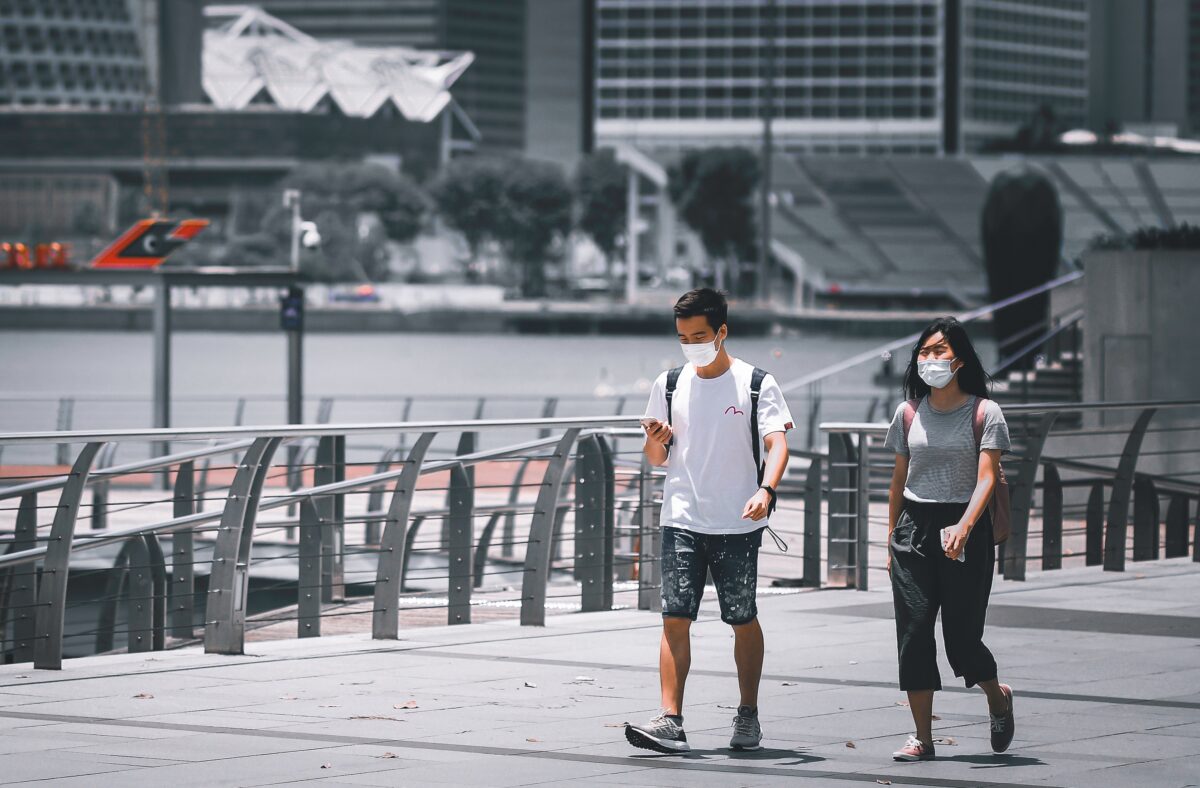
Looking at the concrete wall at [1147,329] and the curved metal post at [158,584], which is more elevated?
the concrete wall at [1147,329]

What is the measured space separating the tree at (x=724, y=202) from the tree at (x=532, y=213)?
1945 cm

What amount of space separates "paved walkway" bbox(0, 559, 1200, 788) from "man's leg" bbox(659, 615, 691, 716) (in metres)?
0.22

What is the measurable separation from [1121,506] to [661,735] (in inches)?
344

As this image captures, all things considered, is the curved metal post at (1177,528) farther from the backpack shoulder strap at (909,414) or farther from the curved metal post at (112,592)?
the backpack shoulder strap at (909,414)

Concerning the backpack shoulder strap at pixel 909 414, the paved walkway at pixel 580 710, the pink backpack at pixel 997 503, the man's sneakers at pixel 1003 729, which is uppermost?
the backpack shoulder strap at pixel 909 414

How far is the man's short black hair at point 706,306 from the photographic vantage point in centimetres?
749

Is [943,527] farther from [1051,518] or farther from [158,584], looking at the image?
[1051,518]

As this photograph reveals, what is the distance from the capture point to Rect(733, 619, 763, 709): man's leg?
7.58 metres

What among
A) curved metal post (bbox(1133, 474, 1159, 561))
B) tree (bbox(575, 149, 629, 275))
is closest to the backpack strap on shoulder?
curved metal post (bbox(1133, 474, 1159, 561))

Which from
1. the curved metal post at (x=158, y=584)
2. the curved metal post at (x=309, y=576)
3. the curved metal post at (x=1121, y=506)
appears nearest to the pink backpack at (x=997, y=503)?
the curved metal post at (x=309, y=576)

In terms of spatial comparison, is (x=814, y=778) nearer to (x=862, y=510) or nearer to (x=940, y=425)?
(x=940, y=425)

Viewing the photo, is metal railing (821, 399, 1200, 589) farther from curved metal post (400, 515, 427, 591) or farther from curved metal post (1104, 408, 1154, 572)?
curved metal post (400, 515, 427, 591)

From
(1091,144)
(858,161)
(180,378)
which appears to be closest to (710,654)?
(180,378)

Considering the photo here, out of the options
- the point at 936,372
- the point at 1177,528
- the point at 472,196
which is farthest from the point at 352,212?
the point at 936,372
